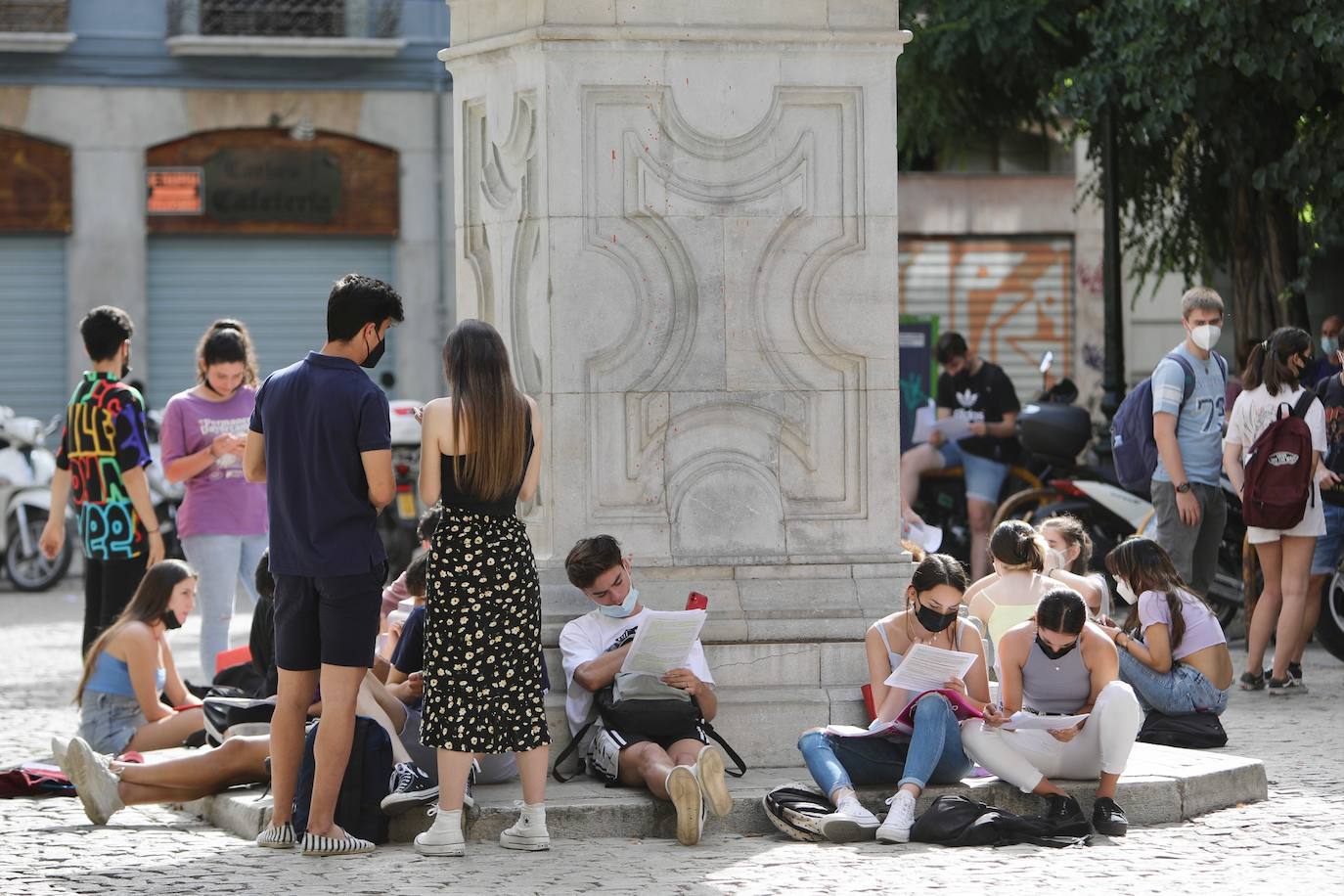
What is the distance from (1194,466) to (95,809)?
5582mm

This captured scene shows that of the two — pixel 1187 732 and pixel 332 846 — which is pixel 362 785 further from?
pixel 1187 732

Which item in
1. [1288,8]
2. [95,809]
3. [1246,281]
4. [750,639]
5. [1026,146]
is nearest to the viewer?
[95,809]

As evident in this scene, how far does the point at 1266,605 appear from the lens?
11.0 m

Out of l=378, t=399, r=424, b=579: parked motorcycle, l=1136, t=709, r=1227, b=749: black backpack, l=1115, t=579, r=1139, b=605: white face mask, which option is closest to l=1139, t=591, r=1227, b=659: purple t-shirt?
l=1115, t=579, r=1139, b=605: white face mask

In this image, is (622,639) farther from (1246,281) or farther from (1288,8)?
(1246,281)

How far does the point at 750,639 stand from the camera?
27.3ft

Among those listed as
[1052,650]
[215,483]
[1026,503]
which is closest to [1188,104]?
[1026,503]

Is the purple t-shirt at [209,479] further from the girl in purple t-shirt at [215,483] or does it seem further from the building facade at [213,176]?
the building facade at [213,176]

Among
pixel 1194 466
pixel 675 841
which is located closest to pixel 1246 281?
pixel 1194 466

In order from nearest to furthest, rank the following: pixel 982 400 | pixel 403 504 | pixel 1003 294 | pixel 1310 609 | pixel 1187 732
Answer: pixel 1187 732, pixel 1310 609, pixel 982 400, pixel 403 504, pixel 1003 294

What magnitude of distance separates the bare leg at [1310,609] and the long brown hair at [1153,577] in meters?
1.78

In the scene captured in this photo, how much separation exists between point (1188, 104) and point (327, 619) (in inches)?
368

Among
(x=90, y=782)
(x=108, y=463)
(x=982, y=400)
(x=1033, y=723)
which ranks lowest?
(x=90, y=782)

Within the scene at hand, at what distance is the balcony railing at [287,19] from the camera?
2602 centimetres
